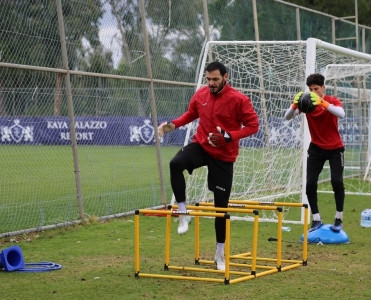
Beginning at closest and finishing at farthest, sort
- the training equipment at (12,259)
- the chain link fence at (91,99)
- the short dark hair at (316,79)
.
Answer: the training equipment at (12,259) < the short dark hair at (316,79) < the chain link fence at (91,99)

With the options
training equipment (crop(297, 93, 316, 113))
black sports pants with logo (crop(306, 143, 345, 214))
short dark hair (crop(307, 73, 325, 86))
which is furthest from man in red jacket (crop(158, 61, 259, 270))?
black sports pants with logo (crop(306, 143, 345, 214))

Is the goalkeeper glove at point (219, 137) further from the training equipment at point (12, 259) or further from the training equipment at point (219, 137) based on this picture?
the training equipment at point (12, 259)

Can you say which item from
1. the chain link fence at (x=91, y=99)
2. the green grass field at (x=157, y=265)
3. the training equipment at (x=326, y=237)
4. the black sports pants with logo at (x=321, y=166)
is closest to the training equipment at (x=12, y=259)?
the green grass field at (x=157, y=265)

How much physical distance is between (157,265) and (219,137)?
1.69m

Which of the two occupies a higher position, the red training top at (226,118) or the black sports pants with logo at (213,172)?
the red training top at (226,118)

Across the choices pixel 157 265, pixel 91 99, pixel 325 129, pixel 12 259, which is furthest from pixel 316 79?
pixel 12 259

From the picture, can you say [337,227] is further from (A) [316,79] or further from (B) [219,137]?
(B) [219,137]

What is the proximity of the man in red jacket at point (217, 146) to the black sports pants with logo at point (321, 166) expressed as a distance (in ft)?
8.39

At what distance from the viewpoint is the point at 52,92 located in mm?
11438

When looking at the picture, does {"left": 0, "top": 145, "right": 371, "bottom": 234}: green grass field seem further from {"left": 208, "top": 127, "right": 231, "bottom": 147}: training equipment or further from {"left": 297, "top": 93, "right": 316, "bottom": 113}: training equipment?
{"left": 297, "top": 93, "right": 316, "bottom": 113}: training equipment

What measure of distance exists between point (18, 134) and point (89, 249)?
2043mm

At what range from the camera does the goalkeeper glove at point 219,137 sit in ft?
26.3

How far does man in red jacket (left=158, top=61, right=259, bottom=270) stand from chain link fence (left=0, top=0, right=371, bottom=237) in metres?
3.18

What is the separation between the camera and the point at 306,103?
9.66 metres
